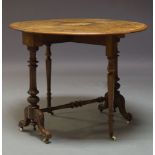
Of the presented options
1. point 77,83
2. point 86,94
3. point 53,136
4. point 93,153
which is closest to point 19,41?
point 77,83

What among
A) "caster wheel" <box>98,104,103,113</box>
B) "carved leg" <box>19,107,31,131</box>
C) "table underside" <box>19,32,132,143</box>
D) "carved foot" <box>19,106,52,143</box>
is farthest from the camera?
"caster wheel" <box>98,104,103,113</box>

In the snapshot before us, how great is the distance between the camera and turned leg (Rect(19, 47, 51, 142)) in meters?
3.47

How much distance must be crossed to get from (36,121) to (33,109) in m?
0.09

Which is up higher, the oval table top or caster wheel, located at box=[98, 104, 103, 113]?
the oval table top

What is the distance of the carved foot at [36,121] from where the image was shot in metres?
3.45

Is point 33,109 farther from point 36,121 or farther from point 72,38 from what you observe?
point 72,38

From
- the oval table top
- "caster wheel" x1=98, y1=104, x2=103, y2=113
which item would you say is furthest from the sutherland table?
"caster wheel" x1=98, y1=104, x2=103, y2=113

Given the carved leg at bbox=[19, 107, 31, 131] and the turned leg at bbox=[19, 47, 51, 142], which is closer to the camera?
the turned leg at bbox=[19, 47, 51, 142]

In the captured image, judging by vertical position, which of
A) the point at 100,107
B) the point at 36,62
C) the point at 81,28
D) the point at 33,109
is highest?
the point at 81,28

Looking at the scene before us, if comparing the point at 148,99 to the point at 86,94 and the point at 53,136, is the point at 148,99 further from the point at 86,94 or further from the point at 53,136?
the point at 53,136

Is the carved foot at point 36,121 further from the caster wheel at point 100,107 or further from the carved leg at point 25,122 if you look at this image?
the caster wheel at point 100,107

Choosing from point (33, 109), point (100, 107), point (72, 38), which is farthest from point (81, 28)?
point (100, 107)

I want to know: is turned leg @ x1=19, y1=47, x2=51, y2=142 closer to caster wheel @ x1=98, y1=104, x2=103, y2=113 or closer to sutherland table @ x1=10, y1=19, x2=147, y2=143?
sutherland table @ x1=10, y1=19, x2=147, y2=143

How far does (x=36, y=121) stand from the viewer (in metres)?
3.56
